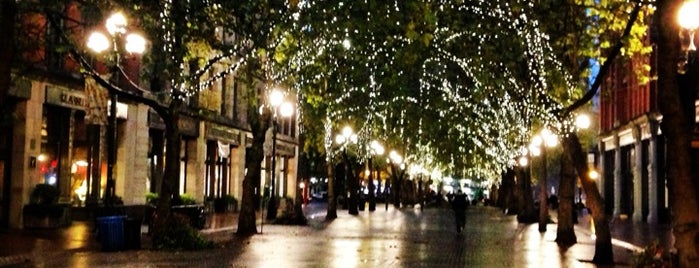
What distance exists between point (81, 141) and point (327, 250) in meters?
14.3

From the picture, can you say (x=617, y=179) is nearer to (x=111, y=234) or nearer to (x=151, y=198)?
(x=151, y=198)

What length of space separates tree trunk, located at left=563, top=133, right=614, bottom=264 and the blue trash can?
1063 centimetres

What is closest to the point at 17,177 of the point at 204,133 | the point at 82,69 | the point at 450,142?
the point at 82,69

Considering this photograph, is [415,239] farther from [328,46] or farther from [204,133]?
[204,133]

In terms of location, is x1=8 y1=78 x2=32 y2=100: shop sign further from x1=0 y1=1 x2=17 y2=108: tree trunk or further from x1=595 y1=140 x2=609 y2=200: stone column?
x1=595 y1=140 x2=609 y2=200: stone column

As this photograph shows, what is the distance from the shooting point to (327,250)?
80.0 ft

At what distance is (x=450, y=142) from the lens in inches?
2469

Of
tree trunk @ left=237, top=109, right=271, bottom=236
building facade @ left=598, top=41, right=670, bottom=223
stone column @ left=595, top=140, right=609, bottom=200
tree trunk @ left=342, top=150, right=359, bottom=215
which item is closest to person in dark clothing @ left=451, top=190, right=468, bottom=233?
tree trunk @ left=237, top=109, right=271, bottom=236

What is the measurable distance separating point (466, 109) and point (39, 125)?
26.8m

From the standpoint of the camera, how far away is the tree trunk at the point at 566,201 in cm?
2759

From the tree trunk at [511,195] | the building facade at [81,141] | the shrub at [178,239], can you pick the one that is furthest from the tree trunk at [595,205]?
the tree trunk at [511,195]

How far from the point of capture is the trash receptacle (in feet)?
75.4

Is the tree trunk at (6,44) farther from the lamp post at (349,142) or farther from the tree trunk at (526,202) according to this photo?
the tree trunk at (526,202)

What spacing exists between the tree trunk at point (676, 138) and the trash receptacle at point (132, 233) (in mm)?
14141
